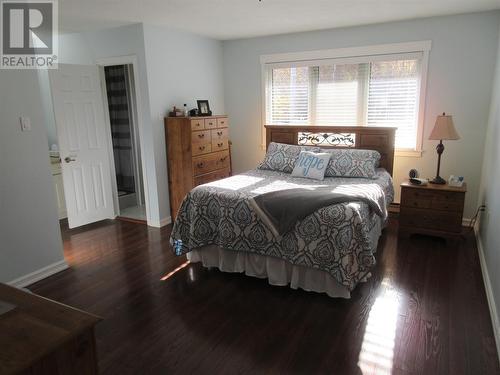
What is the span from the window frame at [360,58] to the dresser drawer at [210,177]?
43.9 inches

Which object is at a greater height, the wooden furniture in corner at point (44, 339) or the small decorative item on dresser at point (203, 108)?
the small decorative item on dresser at point (203, 108)

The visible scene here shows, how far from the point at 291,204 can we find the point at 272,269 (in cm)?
59

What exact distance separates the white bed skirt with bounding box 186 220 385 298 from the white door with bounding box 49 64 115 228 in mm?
2008

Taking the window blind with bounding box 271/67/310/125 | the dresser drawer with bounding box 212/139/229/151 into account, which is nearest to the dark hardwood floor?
the dresser drawer with bounding box 212/139/229/151

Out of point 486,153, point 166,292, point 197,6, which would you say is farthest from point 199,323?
point 486,153

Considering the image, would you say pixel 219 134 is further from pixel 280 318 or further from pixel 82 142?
pixel 280 318

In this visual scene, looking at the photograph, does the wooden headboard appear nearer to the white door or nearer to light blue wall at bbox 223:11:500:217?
light blue wall at bbox 223:11:500:217

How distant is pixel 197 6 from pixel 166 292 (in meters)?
2.62

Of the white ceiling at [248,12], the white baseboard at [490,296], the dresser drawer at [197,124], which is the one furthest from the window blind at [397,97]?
the dresser drawer at [197,124]

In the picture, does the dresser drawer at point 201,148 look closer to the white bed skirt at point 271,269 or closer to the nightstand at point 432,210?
the white bed skirt at point 271,269

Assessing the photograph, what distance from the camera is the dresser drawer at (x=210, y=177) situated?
4621mm

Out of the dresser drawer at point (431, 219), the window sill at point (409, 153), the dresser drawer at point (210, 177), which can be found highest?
the window sill at point (409, 153)

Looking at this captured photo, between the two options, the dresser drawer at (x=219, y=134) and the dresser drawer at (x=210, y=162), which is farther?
the dresser drawer at (x=219, y=134)

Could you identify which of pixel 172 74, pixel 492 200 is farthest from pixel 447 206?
pixel 172 74
